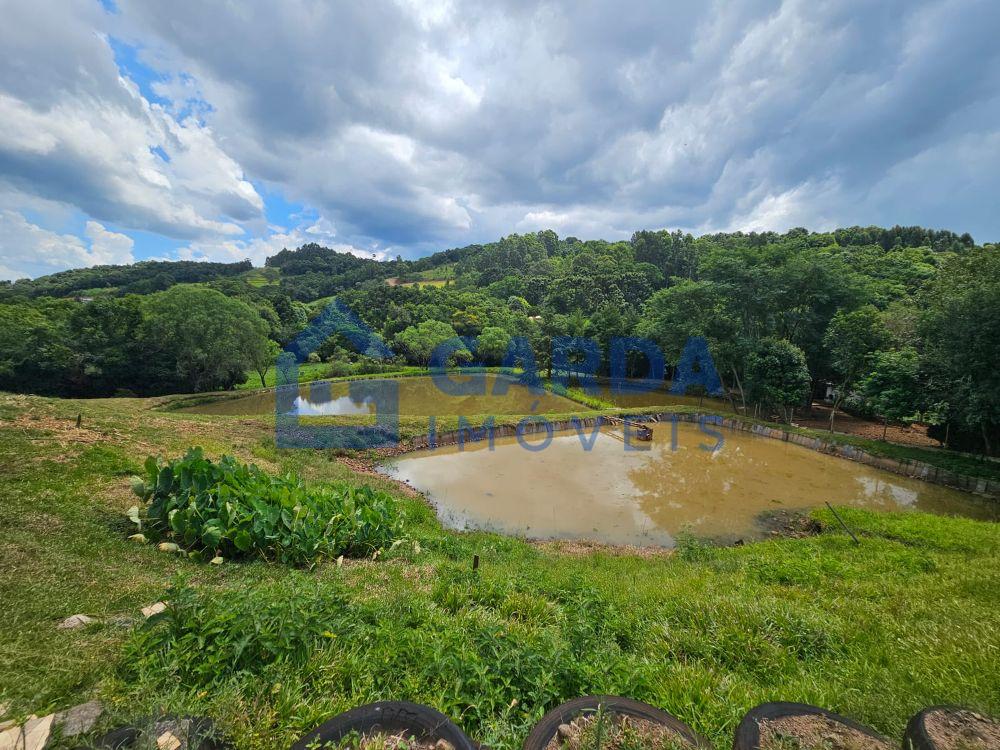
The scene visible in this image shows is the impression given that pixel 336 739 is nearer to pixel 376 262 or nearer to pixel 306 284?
pixel 306 284

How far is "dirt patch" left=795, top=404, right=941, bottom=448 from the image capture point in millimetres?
17641

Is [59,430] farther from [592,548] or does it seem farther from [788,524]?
[788,524]

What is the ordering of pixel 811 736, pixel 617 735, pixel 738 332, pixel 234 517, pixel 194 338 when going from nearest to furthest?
pixel 617 735 → pixel 811 736 → pixel 234 517 → pixel 738 332 → pixel 194 338

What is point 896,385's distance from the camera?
15.2 m

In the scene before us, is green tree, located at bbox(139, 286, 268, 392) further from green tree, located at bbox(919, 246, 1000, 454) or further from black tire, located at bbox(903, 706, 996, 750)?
green tree, located at bbox(919, 246, 1000, 454)

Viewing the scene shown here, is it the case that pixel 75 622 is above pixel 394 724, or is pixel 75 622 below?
below

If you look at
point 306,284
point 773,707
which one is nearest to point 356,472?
point 773,707

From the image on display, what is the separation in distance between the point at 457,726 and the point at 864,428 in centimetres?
2639

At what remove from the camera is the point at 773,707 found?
88.6 inches

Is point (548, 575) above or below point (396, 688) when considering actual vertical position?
below

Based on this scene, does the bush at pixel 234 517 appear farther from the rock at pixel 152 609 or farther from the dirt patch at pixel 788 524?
the dirt patch at pixel 788 524

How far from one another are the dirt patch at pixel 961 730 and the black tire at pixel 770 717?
0.30 metres

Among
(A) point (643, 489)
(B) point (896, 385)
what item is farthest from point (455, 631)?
(B) point (896, 385)

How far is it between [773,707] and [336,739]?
7.91 feet
